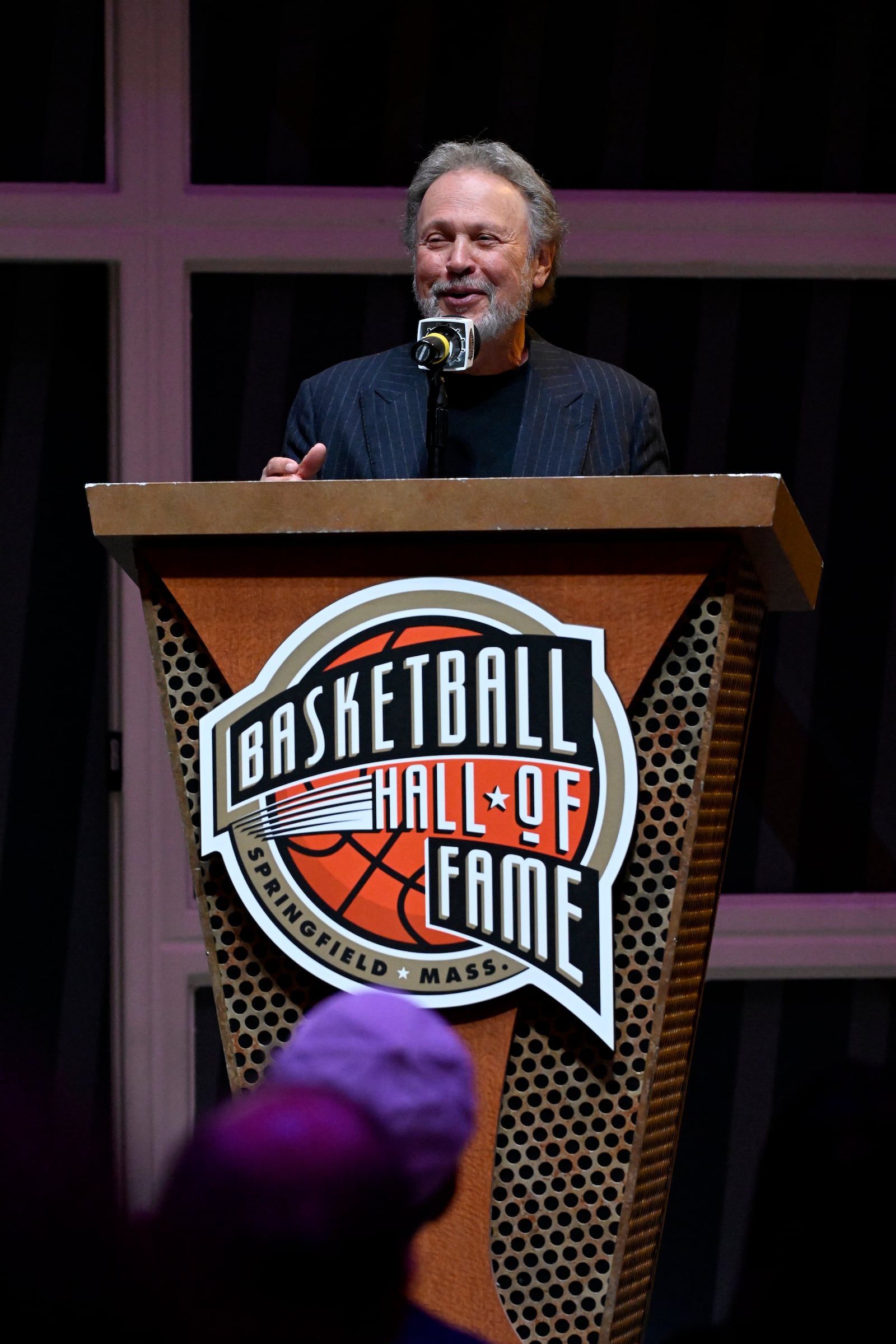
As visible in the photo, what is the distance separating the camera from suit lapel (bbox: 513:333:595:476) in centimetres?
196

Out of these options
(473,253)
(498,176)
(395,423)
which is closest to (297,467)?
(395,423)

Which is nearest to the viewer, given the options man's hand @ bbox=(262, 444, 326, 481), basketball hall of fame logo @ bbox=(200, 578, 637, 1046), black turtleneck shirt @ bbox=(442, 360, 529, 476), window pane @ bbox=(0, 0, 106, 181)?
basketball hall of fame logo @ bbox=(200, 578, 637, 1046)

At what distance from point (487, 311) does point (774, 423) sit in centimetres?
145

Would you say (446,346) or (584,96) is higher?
Answer: (584,96)

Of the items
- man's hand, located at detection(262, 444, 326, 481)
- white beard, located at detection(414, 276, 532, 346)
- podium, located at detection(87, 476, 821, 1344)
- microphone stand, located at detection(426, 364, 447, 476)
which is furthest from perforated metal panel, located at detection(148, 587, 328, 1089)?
white beard, located at detection(414, 276, 532, 346)

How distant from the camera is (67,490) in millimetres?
3463

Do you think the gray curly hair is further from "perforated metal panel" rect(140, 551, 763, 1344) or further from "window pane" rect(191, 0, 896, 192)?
"window pane" rect(191, 0, 896, 192)

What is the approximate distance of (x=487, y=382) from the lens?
222cm

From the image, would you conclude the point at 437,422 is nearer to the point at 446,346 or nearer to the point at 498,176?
the point at 446,346

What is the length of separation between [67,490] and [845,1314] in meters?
2.94

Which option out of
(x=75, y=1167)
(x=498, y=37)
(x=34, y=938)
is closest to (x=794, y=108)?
(x=498, y=37)

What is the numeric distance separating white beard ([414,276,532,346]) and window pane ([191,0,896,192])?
1.37 metres

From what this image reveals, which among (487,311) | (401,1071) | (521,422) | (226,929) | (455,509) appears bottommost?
(226,929)

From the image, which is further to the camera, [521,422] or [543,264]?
[543,264]
